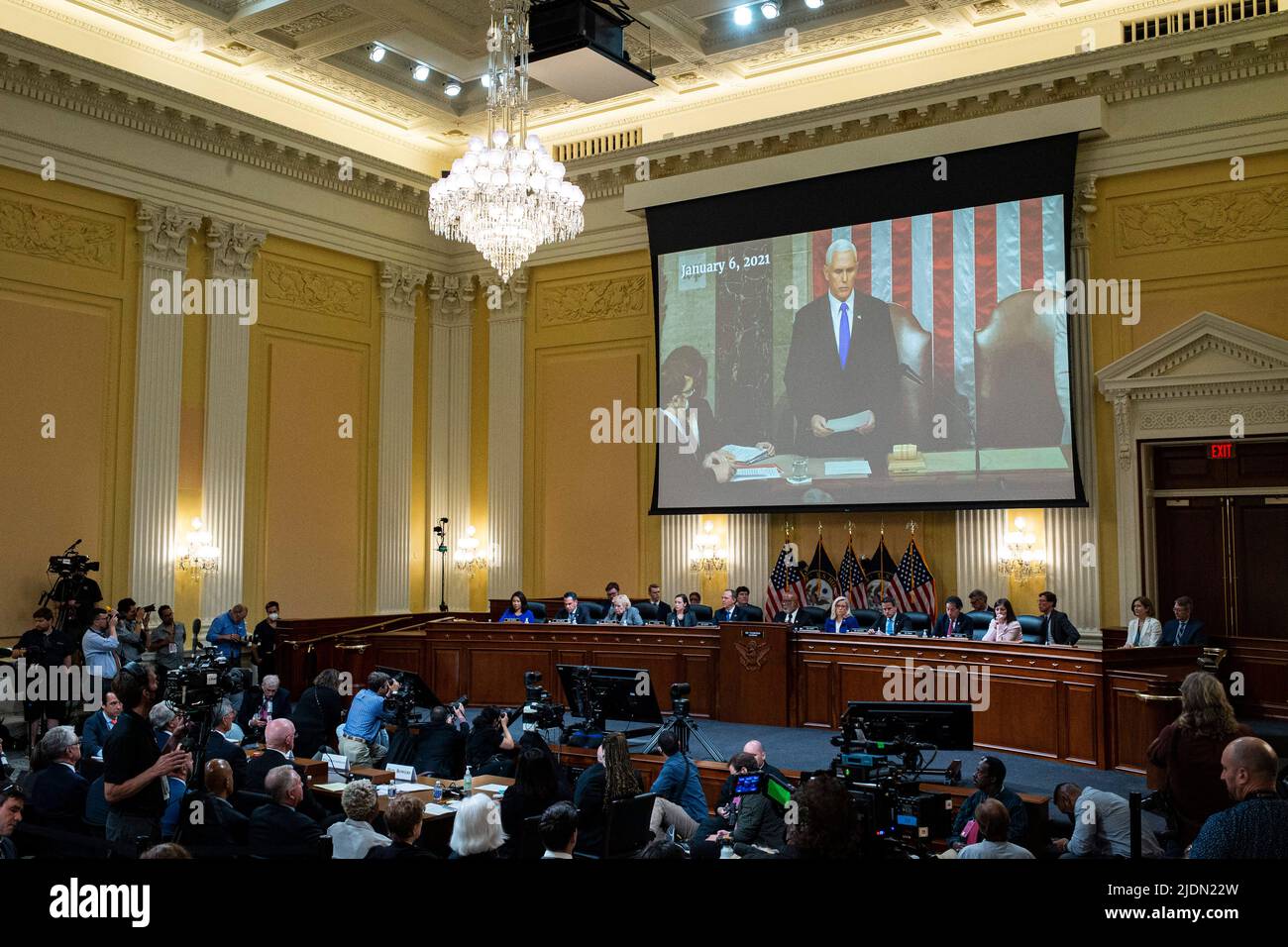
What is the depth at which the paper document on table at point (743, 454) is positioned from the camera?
47.0 feet

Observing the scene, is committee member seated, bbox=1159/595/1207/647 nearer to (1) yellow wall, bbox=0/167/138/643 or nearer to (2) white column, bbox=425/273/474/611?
(2) white column, bbox=425/273/474/611

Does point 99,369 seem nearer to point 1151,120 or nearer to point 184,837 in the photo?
point 184,837

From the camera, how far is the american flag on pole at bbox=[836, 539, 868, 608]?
13.6 meters

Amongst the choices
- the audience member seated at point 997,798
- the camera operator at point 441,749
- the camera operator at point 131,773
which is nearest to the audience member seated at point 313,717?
the camera operator at point 441,749

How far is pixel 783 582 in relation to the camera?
14.1 m

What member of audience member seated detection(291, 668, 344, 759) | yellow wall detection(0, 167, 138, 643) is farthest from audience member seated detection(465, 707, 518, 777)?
yellow wall detection(0, 167, 138, 643)

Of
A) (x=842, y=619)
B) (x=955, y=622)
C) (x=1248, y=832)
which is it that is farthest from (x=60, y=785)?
(x=955, y=622)

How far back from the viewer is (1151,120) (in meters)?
12.2

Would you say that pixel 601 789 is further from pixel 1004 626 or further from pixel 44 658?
pixel 44 658

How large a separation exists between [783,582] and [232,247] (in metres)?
8.56

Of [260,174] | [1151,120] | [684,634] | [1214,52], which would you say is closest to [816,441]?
[684,634]

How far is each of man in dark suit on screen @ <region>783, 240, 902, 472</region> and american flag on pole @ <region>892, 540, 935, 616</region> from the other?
3.95 ft

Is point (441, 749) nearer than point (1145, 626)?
Yes

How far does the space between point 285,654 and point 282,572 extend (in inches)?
80.8
